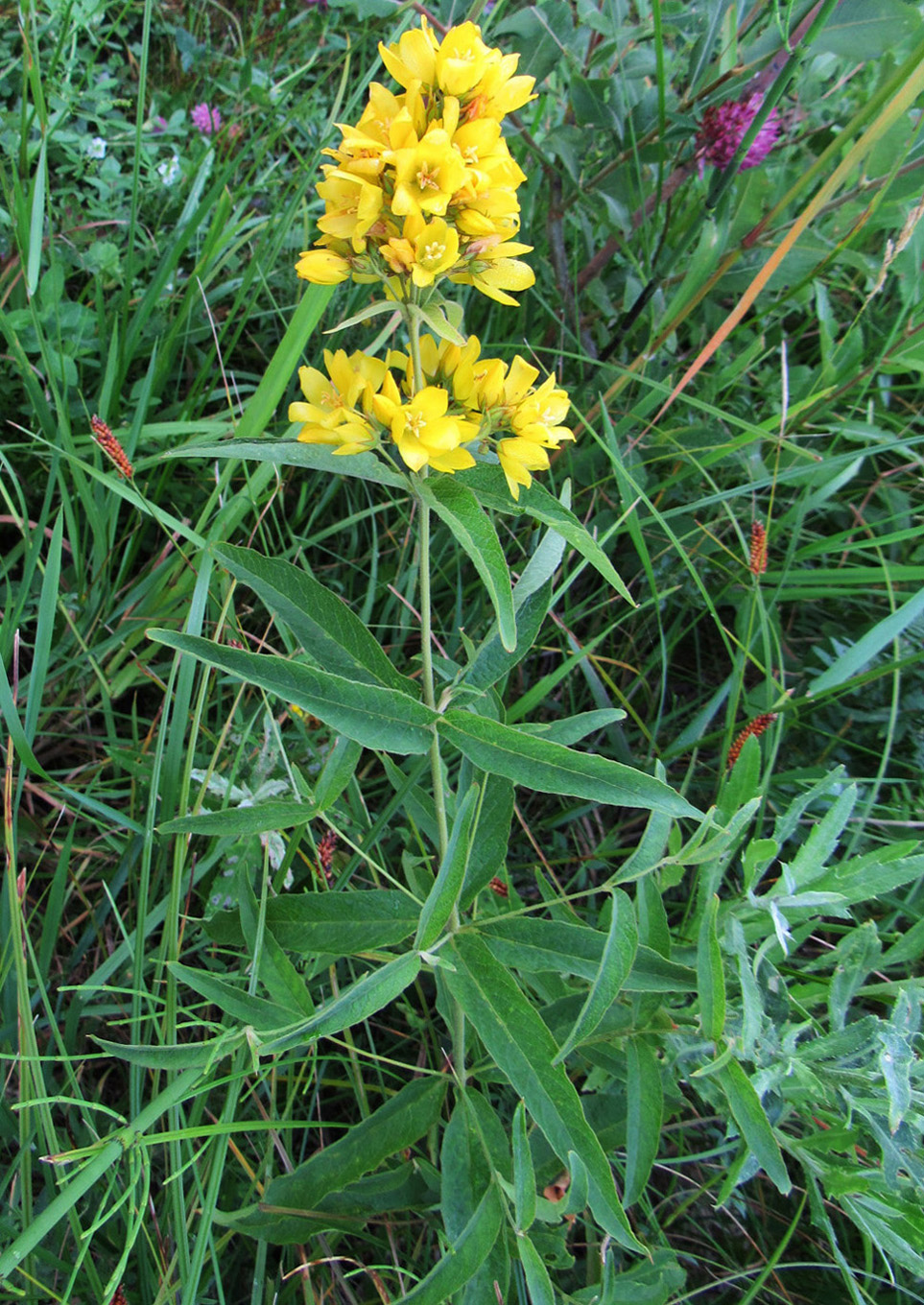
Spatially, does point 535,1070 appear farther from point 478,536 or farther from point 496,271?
point 496,271

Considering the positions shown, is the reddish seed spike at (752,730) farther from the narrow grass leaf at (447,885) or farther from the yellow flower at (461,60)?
the yellow flower at (461,60)

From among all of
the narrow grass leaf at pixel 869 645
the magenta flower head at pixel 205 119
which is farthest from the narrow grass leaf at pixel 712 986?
the magenta flower head at pixel 205 119

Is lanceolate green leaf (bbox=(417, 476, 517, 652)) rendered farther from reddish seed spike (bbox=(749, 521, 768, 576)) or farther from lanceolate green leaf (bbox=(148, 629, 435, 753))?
reddish seed spike (bbox=(749, 521, 768, 576))

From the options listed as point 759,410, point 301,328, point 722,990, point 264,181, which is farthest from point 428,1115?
point 264,181

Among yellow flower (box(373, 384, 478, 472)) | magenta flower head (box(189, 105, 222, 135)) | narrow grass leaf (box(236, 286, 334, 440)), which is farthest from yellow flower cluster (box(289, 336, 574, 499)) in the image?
magenta flower head (box(189, 105, 222, 135))

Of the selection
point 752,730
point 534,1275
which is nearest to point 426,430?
point 752,730
